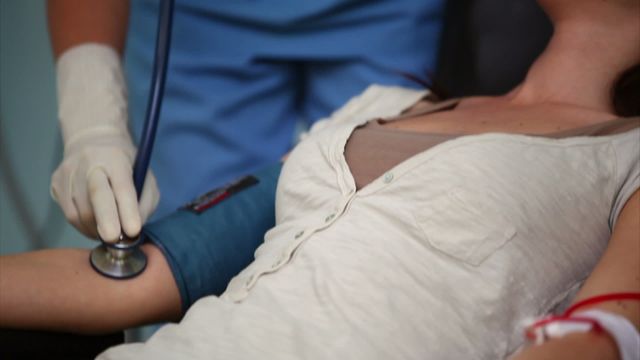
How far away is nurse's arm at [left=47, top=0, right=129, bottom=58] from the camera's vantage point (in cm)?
112

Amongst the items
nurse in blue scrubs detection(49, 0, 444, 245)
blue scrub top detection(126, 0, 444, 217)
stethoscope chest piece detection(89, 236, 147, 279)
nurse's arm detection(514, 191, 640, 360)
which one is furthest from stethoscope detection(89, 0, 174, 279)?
nurse's arm detection(514, 191, 640, 360)

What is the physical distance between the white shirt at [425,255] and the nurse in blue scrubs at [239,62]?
0.43 metres

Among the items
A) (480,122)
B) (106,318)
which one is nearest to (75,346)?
(106,318)

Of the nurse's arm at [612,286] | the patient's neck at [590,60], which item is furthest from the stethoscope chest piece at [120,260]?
the patient's neck at [590,60]

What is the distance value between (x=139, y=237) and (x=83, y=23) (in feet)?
1.23

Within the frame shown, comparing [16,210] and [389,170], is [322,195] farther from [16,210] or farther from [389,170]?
[16,210]

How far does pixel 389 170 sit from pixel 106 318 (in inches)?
15.4

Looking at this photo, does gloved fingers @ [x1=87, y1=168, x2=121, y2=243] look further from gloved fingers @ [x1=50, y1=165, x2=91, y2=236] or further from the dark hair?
the dark hair

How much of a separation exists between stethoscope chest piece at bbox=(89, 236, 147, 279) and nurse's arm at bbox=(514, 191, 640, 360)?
1.59 feet

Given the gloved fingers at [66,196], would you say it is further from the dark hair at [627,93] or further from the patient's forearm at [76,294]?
the dark hair at [627,93]

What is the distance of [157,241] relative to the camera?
37.8 inches

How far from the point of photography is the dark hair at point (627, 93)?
104cm

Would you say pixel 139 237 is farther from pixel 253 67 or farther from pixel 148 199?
pixel 253 67

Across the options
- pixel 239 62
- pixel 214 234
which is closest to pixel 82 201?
pixel 214 234
